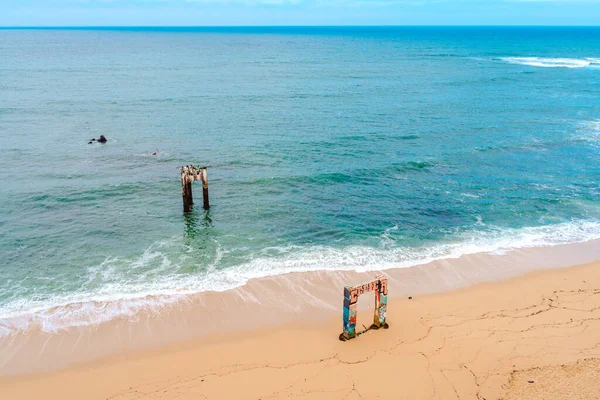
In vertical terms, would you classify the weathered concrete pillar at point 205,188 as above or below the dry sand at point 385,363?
above

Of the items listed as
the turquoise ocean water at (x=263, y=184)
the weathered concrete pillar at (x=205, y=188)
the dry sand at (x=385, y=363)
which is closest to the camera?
the dry sand at (x=385, y=363)

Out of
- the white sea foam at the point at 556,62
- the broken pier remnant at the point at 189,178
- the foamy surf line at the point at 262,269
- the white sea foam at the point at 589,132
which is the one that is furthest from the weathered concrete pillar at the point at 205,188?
the white sea foam at the point at 556,62

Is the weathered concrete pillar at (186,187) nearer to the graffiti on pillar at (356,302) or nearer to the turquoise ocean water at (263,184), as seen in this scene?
the turquoise ocean water at (263,184)

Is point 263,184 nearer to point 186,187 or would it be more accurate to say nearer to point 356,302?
point 186,187

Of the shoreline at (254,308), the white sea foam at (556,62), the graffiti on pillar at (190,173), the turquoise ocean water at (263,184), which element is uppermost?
the white sea foam at (556,62)

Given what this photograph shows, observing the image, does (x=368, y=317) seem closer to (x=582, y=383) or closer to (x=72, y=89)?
(x=582, y=383)

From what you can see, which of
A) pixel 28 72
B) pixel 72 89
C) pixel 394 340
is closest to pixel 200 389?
pixel 394 340

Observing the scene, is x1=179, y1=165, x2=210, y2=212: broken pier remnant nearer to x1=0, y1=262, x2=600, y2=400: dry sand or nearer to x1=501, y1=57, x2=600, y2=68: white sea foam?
x1=0, y1=262, x2=600, y2=400: dry sand
